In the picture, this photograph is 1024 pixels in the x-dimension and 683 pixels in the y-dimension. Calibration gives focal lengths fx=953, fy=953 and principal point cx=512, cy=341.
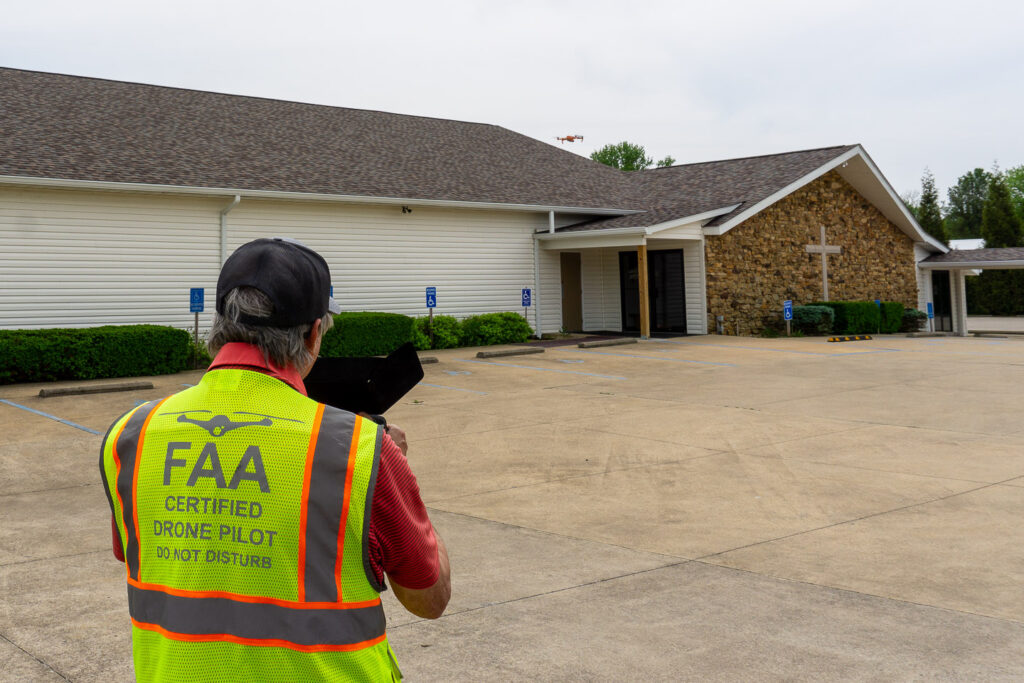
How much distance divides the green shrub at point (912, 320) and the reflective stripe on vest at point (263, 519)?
30.5 m

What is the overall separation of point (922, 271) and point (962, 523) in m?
27.7

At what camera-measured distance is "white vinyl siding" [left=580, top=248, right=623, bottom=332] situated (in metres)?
25.9

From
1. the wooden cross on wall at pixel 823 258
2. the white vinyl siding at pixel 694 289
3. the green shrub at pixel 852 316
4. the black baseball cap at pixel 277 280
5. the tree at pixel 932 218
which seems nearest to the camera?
the black baseball cap at pixel 277 280

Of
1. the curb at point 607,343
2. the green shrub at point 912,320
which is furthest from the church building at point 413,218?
the curb at point 607,343

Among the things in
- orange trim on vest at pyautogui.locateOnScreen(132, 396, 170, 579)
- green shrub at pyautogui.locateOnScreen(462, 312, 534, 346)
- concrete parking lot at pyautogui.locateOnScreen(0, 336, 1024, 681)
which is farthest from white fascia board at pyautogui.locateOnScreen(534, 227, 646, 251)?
orange trim on vest at pyautogui.locateOnScreen(132, 396, 170, 579)

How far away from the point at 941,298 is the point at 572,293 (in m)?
14.3

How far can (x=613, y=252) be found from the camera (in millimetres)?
25984

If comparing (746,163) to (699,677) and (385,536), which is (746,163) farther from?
(385,536)

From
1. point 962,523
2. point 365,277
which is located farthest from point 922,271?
point 962,523

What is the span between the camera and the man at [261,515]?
1.78m

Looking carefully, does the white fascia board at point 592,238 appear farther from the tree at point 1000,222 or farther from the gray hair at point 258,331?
the tree at point 1000,222

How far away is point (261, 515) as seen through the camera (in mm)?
1793

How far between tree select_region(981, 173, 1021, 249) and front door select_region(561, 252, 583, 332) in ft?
102

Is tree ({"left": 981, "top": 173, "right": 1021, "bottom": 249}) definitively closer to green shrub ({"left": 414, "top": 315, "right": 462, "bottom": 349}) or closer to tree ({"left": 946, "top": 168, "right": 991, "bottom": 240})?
green shrub ({"left": 414, "top": 315, "right": 462, "bottom": 349})
